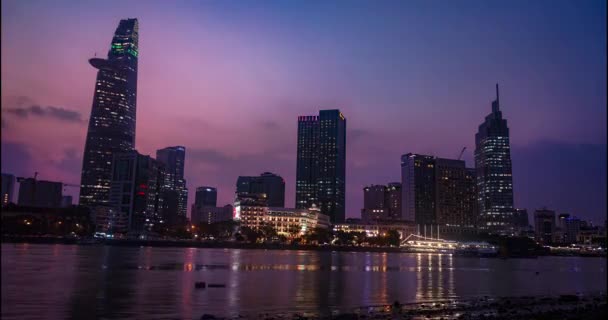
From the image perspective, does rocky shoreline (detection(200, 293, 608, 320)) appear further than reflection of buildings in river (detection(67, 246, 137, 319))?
No

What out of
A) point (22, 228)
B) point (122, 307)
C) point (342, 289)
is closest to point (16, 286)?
point (122, 307)

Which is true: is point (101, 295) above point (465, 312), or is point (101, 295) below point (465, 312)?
below

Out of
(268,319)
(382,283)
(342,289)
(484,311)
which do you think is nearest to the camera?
(268,319)

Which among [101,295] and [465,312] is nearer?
[465,312]

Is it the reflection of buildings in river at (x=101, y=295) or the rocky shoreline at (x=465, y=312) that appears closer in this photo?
the rocky shoreline at (x=465, y=312)

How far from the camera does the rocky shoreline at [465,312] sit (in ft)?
122

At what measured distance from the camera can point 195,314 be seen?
3841 centimetres

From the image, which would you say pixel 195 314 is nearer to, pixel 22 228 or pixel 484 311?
pixel 484 311

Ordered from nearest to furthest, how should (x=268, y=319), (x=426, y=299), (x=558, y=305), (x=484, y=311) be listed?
(x=268, y=319) < (x=484, y=311) < (x=558, y=305) < (x=426, y=299)

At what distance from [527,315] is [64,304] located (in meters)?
35.8

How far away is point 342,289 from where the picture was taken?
59406 mm

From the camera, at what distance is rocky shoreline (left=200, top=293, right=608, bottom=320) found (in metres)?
37.1

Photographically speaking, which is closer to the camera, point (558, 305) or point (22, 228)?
point (558, 305)

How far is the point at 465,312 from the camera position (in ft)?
133
